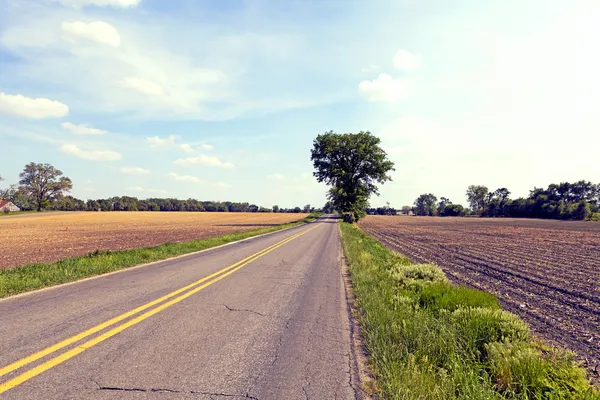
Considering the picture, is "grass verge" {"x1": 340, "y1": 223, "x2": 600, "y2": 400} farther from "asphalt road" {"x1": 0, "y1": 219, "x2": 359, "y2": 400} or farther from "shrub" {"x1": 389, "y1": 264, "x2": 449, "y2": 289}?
"shrub" {"x1": 389, "y1": 264, "x2": 449, "y2": 289}

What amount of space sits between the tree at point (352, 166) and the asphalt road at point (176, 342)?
46821 mm

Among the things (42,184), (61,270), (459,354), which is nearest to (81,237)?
(61,270)

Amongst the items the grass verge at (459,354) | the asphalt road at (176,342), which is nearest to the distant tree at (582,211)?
the grass verge at (459,354)

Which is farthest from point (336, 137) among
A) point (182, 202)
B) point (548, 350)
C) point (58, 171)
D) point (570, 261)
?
point (182, 202)

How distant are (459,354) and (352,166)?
5134 cm

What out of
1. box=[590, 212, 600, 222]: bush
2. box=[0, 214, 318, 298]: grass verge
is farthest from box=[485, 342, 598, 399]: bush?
box=[590, 212, 600, 222]: bush

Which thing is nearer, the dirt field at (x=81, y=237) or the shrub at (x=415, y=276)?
the shrub at (x=415, y=276)

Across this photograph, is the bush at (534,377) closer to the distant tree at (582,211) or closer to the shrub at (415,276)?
the shrub at (415,276)

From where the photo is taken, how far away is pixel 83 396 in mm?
3143

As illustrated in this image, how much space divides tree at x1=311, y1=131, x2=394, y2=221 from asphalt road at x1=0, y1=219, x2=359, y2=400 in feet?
154

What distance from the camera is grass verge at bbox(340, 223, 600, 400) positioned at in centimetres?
349

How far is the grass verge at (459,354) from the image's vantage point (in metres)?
3.49

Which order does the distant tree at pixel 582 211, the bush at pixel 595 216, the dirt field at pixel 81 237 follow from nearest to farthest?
the dirt field at pixel 81 237, the bush at pixel 595 216, the distant tree at pixel 582 211

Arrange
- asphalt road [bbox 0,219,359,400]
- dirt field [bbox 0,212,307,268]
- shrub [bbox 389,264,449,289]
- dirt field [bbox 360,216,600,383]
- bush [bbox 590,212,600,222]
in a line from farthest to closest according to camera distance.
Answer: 1. bush [bbox 590,212,600,222]
2. dirt field [bbox 0,212,307,268]
3. shrub [bbox 389,264,449,289]
4. dirt field [bbox 360,216,600,383]
5. asphalt road [bbox 0,219,359,400]
